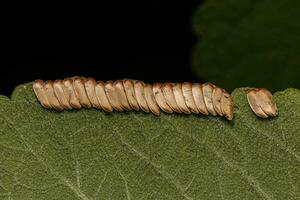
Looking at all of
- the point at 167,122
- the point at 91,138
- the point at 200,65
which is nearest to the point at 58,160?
the point at 91,138

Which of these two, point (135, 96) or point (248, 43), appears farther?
point (248, 43)

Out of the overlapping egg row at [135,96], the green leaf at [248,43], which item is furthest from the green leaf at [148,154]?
the green leaf at [248,43]

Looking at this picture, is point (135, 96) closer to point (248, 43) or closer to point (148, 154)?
point (148, 154)

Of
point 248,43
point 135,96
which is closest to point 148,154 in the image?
point 135,96

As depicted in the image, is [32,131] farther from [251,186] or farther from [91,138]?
[251,186]

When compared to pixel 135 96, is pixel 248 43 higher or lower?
lower
